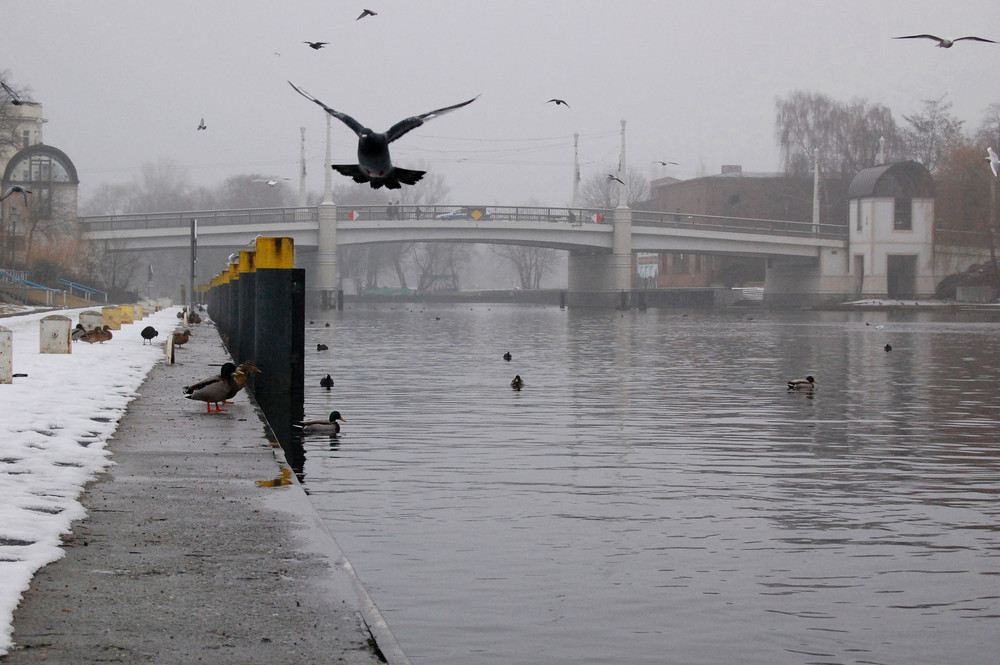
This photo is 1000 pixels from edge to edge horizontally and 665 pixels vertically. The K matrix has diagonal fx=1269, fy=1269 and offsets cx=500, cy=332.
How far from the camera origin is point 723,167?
159 meters

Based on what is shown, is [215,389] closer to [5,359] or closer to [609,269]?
[5,359]

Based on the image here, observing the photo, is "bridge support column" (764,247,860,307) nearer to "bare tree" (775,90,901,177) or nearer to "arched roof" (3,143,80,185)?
"bare tree" (775,90,901,177)

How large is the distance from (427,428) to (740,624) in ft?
37.9

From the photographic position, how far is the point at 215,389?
623 inches

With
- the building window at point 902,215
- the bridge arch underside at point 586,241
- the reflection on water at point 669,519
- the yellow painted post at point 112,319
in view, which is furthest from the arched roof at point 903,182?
the reflection on water at point 669,519

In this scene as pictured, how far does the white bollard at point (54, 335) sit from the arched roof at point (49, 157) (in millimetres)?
75659

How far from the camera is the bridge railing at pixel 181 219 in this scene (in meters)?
95.4

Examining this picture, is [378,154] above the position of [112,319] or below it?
above

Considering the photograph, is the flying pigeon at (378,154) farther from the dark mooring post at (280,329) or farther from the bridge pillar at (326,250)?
the bridge pillar at (326,250)

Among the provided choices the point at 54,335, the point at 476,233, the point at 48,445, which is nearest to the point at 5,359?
the point at 48,445

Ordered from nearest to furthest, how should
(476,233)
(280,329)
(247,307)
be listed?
(280,329), (247,307), (476,233)

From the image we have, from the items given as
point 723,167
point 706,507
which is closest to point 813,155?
point 723,167

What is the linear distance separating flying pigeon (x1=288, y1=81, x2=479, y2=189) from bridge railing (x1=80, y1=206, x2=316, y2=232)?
84.6 meters

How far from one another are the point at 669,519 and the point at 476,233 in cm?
9341
